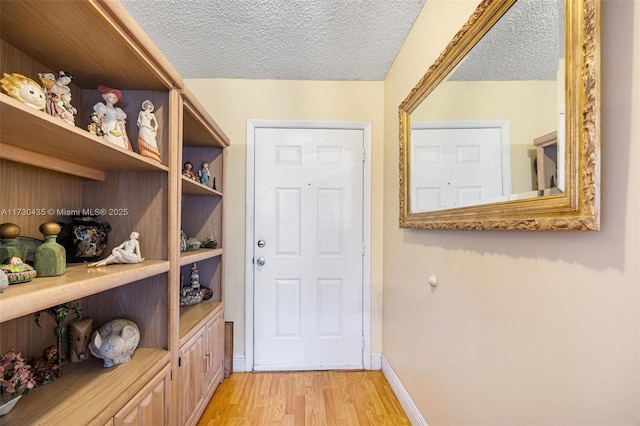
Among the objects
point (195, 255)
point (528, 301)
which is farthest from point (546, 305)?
point (195, 255)

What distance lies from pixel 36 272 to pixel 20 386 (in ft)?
1.09

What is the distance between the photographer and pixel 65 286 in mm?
740

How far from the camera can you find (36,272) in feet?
2.83

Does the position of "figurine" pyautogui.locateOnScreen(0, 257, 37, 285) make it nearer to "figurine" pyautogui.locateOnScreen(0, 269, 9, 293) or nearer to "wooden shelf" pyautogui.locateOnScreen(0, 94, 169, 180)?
"figurine" pyautogui.locateOnScreen(0, 269, 9, 293)

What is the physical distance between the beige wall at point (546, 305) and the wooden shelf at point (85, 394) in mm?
1259

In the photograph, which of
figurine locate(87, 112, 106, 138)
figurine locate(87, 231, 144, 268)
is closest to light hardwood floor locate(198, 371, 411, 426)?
figurine locate(87, 231, 144, 268)

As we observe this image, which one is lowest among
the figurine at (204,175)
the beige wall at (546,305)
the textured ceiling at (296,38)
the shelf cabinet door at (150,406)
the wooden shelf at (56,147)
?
the shelf cabinet door at (150,406)

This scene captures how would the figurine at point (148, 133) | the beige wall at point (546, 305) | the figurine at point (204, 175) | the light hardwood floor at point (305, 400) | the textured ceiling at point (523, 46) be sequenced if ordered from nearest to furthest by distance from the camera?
the beige wall at point (546, 305) < the textured ceiling at point (523, 46) < the figurine at point (148, 133) < the light hardwood floor at point (305, 400) < the figurine at point (204, 175)

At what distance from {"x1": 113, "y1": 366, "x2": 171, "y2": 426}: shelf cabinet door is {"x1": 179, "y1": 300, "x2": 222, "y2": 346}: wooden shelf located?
0.20m

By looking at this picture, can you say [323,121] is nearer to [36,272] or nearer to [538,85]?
[538,85]

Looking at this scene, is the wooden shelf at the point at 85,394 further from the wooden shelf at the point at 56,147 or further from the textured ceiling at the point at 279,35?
the textured ceiling at the point at 279,35

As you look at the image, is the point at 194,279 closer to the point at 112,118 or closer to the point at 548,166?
the point at 112,118

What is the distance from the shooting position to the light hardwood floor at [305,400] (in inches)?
66.7

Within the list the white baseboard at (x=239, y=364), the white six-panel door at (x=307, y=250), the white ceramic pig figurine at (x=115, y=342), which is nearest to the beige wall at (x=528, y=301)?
the white six-panel door at (x=307, y=250)
